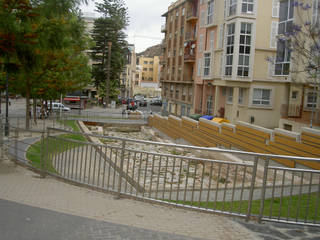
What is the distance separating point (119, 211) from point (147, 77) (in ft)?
395

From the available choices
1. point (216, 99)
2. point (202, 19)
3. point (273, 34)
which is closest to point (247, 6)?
point (273, 34)

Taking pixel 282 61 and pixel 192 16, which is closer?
pixel 282 61

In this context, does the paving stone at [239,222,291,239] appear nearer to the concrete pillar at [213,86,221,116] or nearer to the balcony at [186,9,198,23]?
the concrete pillar at [213,86,221,116]

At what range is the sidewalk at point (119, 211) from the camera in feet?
16.4

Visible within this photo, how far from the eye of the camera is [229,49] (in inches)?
1336

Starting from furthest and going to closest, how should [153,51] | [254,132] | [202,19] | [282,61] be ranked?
1. [153,51]
2. [202,19]
3. [282,61]
4. [254,132]

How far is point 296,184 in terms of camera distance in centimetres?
548

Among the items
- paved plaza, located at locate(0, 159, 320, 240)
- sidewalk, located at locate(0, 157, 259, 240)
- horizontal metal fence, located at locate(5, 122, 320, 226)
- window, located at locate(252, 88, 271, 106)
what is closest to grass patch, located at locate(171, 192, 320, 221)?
horizontal metal fence, located at locate(5, 122, 320, 226)

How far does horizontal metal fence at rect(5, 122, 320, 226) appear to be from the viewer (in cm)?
539

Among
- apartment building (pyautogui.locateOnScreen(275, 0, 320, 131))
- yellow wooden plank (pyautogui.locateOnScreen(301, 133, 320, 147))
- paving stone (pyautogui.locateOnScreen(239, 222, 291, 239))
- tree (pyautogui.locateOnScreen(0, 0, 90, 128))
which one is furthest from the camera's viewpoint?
apartment building (pyautogui.locateOnScreen(275, 0, 320, 131))

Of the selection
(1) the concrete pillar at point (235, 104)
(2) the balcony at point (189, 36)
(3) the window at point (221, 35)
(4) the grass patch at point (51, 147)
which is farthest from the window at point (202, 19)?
(4) the grass patch at point (51, 147)

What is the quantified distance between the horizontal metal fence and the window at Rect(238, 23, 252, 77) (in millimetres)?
27777

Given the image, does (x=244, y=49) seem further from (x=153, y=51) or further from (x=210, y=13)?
(x=153, y=51)

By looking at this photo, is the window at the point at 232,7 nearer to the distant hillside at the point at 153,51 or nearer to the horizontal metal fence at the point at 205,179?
the horizontal metal fence at the point at 205,179
